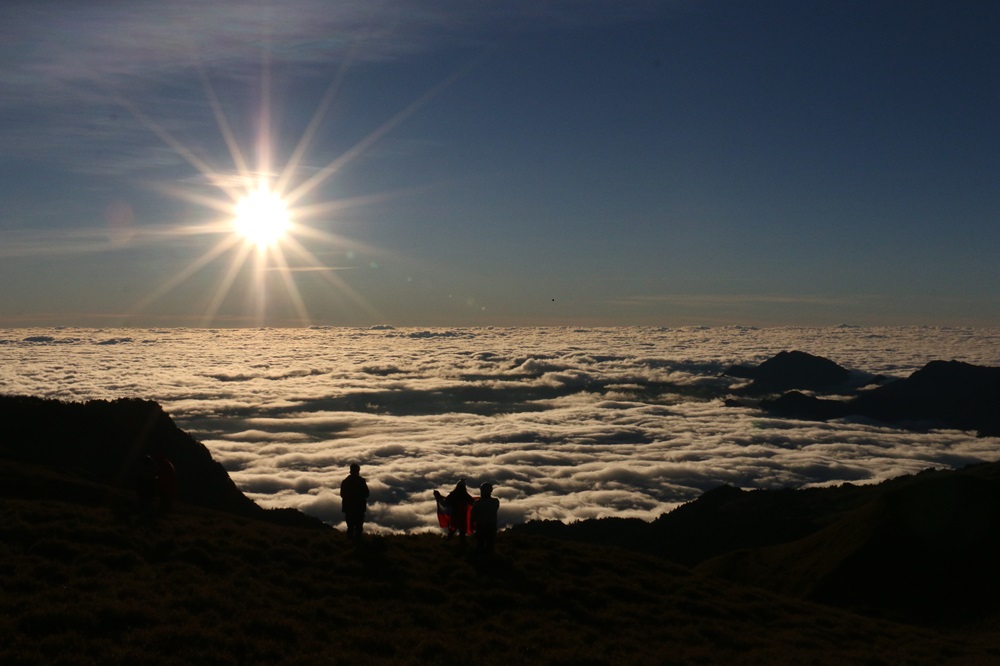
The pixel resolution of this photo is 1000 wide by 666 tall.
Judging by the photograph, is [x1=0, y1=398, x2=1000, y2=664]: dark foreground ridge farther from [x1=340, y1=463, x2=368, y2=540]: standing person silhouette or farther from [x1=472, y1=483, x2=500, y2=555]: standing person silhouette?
[x1=340, y1=463, x2=368, y2=540]: standing person silhouette

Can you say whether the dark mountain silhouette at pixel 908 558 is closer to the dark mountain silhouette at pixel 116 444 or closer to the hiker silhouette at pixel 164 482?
the dark mountain silhouette at pixel 116 444

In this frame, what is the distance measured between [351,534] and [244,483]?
182858 mm

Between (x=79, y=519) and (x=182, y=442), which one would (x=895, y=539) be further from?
(x=182, y=442)

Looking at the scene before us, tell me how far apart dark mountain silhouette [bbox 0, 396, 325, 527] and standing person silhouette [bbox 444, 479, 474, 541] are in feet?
120

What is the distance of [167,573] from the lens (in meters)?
16.4

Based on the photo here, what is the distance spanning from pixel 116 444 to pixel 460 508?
196 feet

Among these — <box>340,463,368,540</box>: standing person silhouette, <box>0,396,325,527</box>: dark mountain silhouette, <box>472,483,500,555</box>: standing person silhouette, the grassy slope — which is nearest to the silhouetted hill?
the grassy slope

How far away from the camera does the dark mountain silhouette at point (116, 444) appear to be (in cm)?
6291

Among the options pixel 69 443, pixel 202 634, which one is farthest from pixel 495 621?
pixel 69 443

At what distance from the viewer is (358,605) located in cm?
1617

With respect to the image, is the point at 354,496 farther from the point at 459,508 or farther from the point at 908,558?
the point at 908,558

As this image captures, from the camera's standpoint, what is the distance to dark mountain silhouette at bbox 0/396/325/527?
6291cm

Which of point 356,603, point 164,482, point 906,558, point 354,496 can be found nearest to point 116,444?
point 164,482

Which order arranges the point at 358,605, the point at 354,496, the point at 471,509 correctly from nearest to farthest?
the point at 358,605 → the point at 354,496 → the point at 471,509
